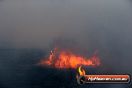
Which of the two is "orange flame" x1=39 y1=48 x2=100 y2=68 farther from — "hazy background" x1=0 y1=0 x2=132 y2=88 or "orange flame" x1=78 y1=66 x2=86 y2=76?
"hazy background" x1=0 y1=0 x2=132 y2=88

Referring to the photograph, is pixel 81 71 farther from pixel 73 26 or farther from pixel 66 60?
pixel 73 26

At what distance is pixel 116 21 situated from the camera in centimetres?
1677

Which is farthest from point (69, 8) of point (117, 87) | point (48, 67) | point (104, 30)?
point (117, 87)

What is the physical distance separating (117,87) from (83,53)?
2317mm

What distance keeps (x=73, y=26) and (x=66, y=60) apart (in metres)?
1.77

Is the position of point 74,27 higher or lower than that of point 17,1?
lower

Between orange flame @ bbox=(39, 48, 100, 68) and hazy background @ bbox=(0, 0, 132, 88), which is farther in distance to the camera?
hazy background @ bbox=(0, 0, 132, 88)

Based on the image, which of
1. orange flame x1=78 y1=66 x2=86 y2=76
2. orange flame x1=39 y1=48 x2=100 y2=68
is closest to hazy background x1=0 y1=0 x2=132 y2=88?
orange flame x1=39 y1=48 x2=100 y2=68

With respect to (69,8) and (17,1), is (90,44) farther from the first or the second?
(17,1)

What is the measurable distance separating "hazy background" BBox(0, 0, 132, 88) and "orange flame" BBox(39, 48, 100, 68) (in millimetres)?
410

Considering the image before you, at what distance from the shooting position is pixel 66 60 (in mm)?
16219

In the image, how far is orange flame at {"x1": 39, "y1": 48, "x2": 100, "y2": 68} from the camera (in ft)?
52.9

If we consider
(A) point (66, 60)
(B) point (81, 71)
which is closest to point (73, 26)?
(A) point (66, 60)

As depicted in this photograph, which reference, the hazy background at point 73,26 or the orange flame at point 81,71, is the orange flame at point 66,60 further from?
the hazy background at point 73,26
